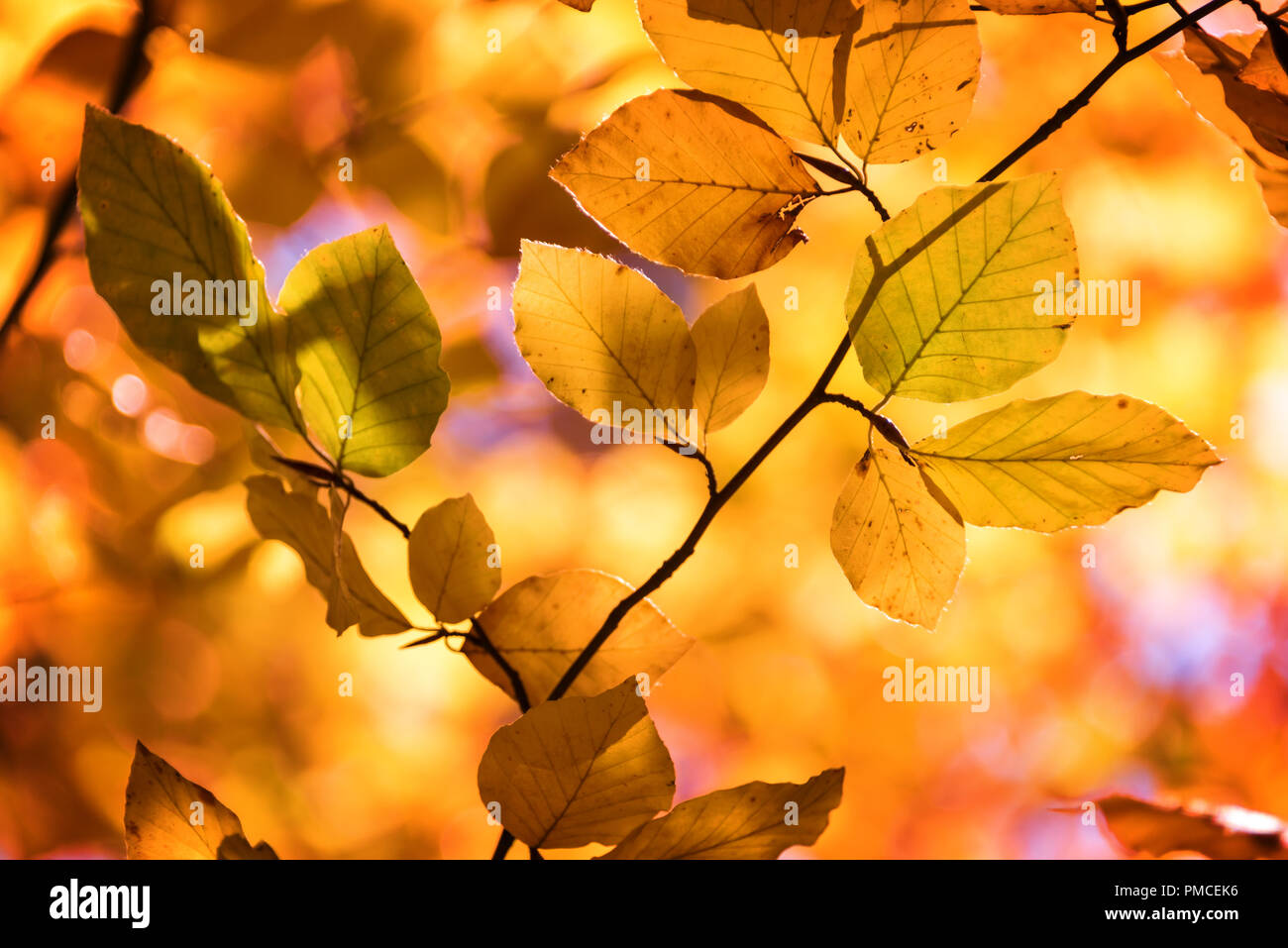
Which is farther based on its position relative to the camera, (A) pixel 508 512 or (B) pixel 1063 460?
(A) pixel 508 512

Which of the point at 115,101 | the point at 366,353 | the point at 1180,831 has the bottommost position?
the point at 1180,831

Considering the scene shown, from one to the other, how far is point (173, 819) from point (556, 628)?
0.08m

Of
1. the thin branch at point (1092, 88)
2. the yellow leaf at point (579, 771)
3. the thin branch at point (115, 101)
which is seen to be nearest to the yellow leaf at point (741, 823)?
the yellow leaf at point (579, 771)

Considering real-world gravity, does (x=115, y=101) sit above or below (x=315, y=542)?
above

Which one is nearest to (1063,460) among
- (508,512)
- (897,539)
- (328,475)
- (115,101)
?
(897,539)

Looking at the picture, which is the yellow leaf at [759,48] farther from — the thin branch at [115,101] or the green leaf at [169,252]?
the thin branch at [115,101]

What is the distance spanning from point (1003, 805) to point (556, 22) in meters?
0.47

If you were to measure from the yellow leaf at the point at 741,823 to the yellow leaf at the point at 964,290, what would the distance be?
7 centimetres

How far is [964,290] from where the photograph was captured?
141 mm

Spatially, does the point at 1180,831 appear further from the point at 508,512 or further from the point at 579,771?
the point at 508,512

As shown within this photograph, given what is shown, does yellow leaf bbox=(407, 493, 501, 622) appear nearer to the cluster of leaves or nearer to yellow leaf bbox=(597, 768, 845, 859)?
yellow leaf bbox=(597, 768, 845, 859)

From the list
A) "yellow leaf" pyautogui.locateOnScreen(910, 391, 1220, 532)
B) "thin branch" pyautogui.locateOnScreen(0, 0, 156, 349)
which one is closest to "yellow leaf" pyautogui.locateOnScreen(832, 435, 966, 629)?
"yellow leaf" pyautogui.locateOnScreen(910, 391, 1220, 532)

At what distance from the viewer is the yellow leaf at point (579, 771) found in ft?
0.45
